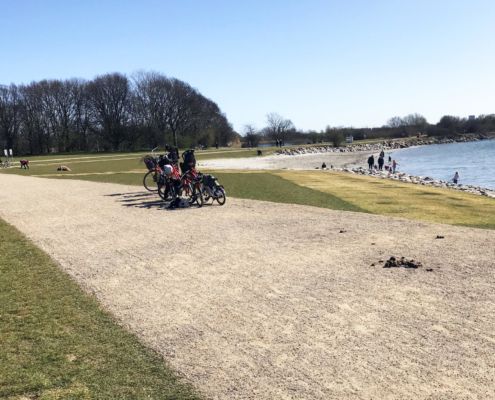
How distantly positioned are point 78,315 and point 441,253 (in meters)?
5.89

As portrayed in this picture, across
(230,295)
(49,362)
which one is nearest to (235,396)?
(49,362)

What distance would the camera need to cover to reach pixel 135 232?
34.6ft

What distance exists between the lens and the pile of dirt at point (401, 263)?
24.1 feet

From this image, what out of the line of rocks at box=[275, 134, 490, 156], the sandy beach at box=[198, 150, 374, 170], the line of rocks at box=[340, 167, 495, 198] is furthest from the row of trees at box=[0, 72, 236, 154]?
the line of rocks at box=[340, 167, 495, 198]

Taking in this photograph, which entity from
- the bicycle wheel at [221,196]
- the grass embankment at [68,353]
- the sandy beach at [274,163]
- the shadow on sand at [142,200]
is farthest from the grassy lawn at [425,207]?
the sandy beach at [274,163]

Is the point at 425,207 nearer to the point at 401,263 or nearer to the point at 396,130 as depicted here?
the point at 401,263

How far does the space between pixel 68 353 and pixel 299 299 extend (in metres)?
2.80

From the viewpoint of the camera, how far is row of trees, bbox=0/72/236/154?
81.8 m

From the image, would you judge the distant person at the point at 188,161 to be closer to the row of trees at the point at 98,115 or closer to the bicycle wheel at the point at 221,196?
the bicycle wheel at the point at 221,196

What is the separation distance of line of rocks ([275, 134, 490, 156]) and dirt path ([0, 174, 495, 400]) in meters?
66.0

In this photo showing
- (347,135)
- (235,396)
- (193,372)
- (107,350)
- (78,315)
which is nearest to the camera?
(235,396)

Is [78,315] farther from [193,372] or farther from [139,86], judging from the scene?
[139,86]

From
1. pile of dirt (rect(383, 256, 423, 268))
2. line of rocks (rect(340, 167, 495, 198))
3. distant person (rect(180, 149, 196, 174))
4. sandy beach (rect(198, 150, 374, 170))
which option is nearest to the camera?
pile of dirt (rect(383, 256, 423, 268))

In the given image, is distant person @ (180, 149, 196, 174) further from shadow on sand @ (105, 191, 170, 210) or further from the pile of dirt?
the pile of dirt
